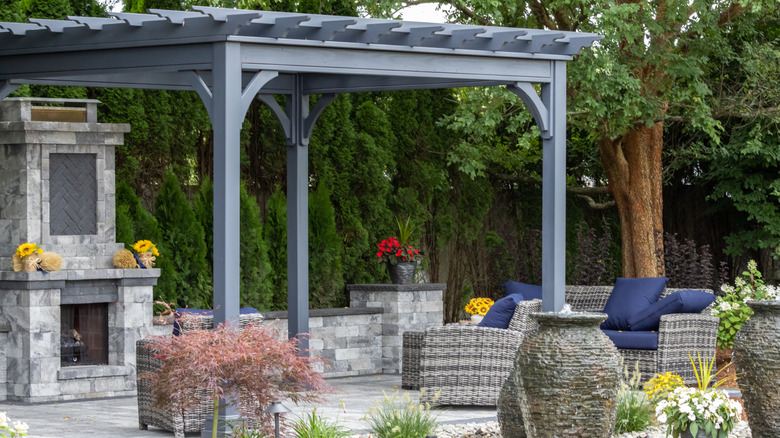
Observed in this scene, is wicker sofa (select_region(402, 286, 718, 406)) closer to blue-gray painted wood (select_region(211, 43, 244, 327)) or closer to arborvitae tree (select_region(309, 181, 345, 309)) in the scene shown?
blue-gray painted wood (select_region(211, 43, 244, 327))

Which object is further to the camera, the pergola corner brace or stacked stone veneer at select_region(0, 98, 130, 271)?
stacked stone veneer at select_region(0, 98, 130, 271)

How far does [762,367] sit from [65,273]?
5043 mm

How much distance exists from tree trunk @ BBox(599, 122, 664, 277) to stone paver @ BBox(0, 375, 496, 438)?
4.15 meters

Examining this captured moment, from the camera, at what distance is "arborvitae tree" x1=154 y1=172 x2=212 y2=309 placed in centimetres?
990

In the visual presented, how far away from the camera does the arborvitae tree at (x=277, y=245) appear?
35.3ft

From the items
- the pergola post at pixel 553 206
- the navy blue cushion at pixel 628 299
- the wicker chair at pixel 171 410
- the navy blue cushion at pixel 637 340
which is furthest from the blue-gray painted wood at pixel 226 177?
the navy blue cushion at pixel 628 299

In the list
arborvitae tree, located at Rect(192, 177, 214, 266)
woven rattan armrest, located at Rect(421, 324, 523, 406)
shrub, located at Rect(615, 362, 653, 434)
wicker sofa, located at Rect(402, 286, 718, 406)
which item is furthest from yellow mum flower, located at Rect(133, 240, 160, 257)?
shrub, located at Rect(615, 362, 653, 434)

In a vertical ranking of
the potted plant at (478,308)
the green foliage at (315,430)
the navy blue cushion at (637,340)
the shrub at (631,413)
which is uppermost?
the potted plant at (478,308)

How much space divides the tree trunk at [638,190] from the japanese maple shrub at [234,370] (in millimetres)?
7275

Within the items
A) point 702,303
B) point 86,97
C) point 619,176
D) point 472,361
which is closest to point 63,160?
point 86,97

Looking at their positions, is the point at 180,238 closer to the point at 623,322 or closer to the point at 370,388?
the point at 370,388

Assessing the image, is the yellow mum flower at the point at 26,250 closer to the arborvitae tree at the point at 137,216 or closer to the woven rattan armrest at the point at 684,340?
the arborvitae tree at the point at 137,216

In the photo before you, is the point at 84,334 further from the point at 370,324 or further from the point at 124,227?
the point at 370,324

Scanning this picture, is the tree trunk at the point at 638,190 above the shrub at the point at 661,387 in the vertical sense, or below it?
above
